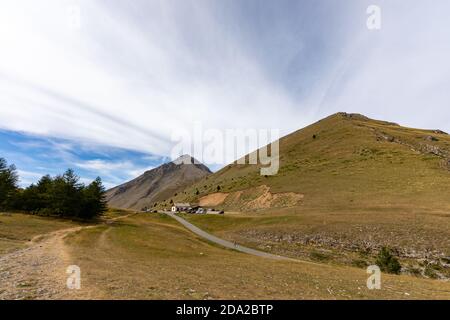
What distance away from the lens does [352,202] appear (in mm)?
76188

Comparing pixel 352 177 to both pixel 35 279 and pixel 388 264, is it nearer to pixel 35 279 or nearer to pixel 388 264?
pixel 388 264

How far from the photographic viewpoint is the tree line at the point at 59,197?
A: 257ft

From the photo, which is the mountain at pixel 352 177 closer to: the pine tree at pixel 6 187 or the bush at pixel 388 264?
the bush at pixel 388 264

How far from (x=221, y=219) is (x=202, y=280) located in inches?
2654

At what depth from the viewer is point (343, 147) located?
129 meters

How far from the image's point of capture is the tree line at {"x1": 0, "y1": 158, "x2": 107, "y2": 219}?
257 ft

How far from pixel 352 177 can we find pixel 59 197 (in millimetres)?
83500

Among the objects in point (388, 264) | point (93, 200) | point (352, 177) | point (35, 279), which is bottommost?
point (388, 264)

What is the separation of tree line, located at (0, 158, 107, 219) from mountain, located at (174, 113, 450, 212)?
48.0 meters

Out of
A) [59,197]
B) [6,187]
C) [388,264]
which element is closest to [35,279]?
[388,264]
